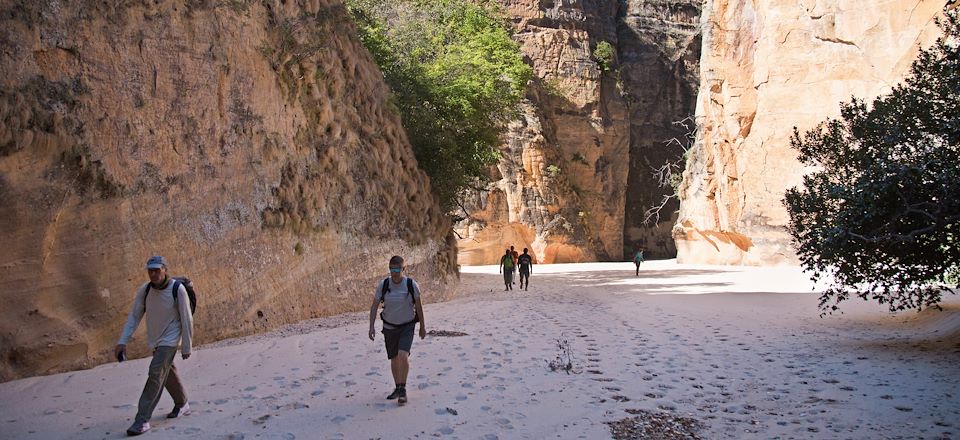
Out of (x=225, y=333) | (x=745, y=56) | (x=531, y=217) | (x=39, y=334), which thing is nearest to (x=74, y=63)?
(x=39, y=334)

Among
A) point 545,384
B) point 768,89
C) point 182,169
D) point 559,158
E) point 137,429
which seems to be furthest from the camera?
point 559,158

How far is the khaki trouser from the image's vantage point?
507 cm

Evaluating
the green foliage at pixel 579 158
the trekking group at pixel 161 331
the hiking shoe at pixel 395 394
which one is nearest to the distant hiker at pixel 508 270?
the hiking shoe at pixel 395 394

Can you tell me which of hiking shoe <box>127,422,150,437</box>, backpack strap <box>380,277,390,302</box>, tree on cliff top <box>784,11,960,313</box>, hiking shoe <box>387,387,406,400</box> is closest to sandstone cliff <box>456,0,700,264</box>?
tree on cliff top <box>784,11,960,313</box>

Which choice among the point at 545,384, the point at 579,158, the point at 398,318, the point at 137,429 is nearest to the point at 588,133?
the point at 579,158

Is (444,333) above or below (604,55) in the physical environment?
below

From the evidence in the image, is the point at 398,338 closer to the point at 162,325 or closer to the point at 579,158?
the point at 162,325

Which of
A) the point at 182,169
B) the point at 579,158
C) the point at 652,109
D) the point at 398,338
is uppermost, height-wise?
the point at 652,109

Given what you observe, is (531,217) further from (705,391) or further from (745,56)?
(705,391)

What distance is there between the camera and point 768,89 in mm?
30422

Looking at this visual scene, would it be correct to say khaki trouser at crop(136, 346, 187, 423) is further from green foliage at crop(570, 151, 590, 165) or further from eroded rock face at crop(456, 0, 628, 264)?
green foliage at crop(570, 151, 590, 165)

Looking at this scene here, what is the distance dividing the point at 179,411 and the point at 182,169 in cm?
477

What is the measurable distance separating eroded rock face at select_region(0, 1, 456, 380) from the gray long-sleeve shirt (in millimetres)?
2664

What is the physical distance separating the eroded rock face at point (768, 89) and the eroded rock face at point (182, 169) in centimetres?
2069
